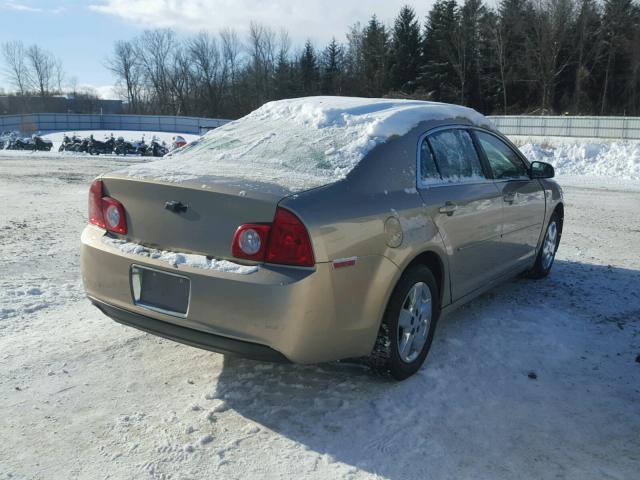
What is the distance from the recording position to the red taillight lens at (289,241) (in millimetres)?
2791

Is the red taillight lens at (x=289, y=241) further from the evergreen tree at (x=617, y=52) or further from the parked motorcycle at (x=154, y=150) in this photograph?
the evergreen tree at (x=617, y=52)

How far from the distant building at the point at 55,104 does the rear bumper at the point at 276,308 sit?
85746 mm

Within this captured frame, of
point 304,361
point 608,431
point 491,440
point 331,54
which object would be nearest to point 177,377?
point 304,361

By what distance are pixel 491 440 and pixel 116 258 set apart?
7.57 ft

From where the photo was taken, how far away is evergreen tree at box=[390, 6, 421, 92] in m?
57.1

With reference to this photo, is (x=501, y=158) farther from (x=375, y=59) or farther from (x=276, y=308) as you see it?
(x=375, y=59)

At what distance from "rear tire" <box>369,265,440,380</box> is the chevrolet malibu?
11 mm

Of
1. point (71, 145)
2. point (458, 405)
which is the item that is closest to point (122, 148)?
point (71, 145)

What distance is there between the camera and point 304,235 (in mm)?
2791

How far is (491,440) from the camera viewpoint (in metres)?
2.92

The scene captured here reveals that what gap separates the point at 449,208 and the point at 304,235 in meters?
1.42

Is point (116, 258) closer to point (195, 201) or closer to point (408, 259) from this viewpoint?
point (195, 201)

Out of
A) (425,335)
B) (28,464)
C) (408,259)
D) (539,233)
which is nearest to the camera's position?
(28,464)

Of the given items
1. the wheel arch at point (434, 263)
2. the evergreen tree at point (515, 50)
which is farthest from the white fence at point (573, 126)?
the wheel arch at point (434, 263)
